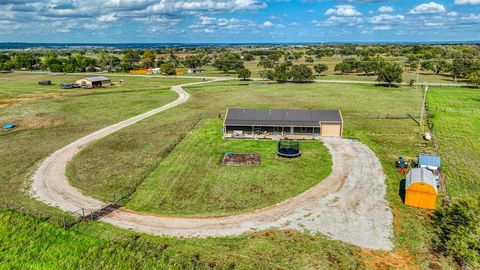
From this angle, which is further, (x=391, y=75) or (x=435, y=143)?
(x=391, y=75)

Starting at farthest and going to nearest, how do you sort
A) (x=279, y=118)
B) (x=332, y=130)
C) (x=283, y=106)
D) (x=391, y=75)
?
(x=391, y=75)
(x=283, y=106)
(x=279, y=118)
(x=332, y=130)

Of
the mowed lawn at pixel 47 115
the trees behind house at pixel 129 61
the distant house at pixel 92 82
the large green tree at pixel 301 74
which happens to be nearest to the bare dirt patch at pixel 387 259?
the mowed lawn at pixel 47 115

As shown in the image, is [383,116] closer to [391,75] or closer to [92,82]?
[391,75]

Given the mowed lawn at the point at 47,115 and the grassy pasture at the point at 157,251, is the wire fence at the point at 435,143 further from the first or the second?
the mowed lawn at the point at 47,115

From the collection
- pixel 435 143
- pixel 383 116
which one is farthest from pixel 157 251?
pixel 383 116

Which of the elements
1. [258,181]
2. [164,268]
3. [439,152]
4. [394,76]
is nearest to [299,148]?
[258,181]

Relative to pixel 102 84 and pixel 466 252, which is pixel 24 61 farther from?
pixel 466 252
